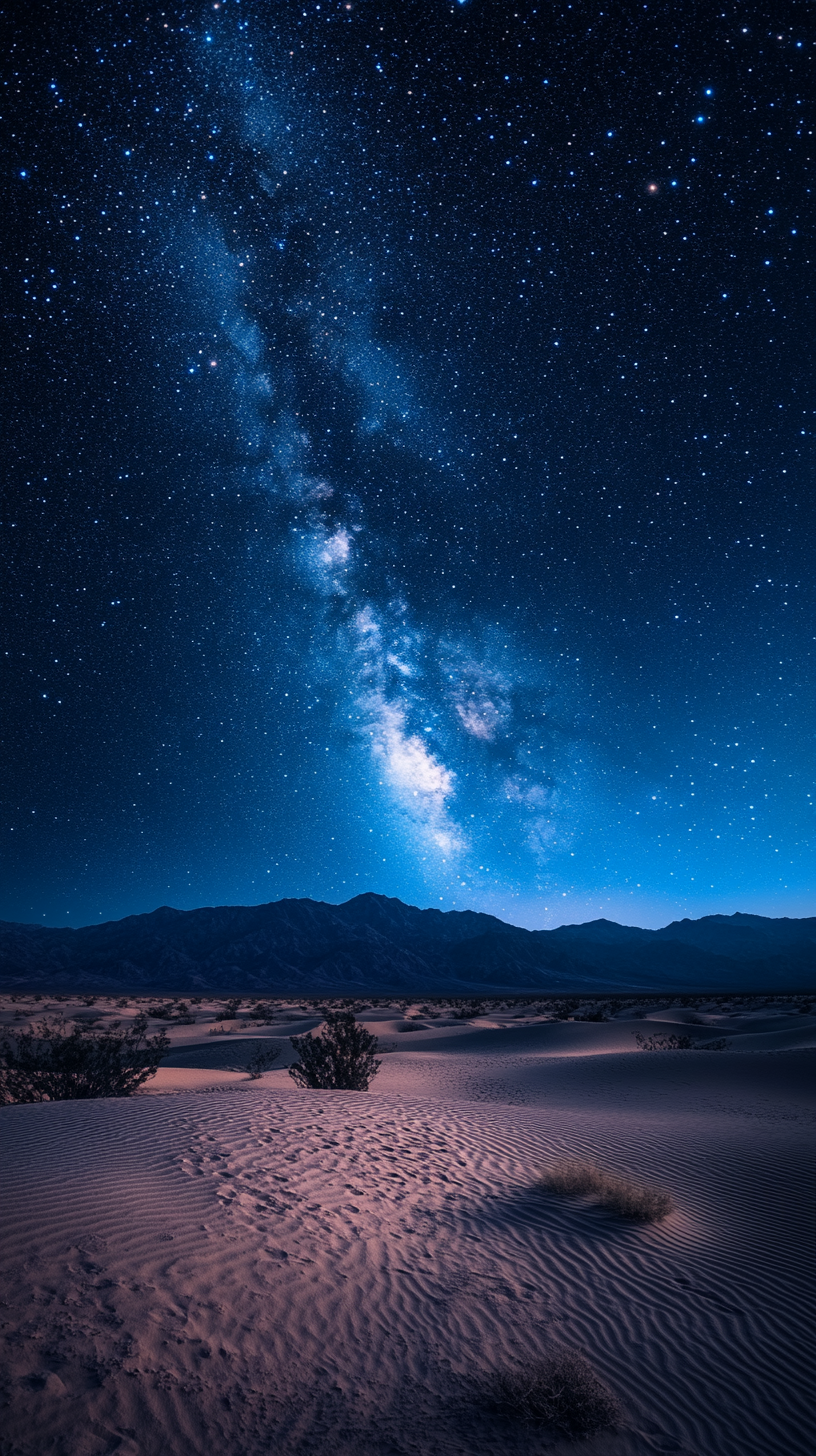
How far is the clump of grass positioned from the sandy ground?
160 millimetres

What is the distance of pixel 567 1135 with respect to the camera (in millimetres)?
8977

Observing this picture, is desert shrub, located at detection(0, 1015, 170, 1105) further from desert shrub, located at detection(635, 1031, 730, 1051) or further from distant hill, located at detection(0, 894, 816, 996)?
distant hill, located at detection(0, 894, 816, 996)

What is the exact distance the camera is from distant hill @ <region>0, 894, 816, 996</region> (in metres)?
113

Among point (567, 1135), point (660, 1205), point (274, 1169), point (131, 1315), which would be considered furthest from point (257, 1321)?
point (567, 1135)


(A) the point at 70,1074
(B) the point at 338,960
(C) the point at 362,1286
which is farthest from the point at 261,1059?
(B) the point at 338,960

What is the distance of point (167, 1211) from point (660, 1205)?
4.59m

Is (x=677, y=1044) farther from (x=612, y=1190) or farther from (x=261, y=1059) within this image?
(x=612, y=1190)

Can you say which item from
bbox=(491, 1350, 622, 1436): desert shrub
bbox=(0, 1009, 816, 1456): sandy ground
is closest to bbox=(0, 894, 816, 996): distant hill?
bbox=(0, 1009, 816, 1456): sandy ground

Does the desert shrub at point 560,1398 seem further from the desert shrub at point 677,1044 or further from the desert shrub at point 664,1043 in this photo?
the desert shrub at point 664,1043

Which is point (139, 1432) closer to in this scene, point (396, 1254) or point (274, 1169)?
point (396, 1254)

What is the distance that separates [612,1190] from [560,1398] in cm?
331

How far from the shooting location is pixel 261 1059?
15.7m

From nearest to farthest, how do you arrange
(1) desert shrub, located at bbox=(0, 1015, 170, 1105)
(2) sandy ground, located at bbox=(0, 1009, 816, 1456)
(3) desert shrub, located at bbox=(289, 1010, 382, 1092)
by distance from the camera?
(2) sandy ground, located at bbox=(0, 1009, 816, 1456), (1) desert shrub, located at bbox=(0, 1015, 170, 1105), (3) desert shrub, located at bbox=(289, 1010, 382, 1092)

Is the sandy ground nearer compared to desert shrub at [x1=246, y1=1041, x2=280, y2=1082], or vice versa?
the sandy ground
